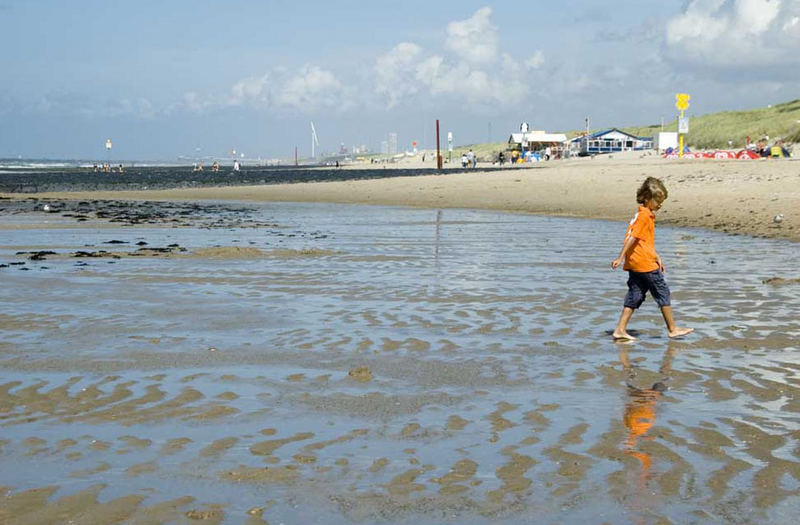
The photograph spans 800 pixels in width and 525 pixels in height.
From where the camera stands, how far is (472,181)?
4288 centimetres

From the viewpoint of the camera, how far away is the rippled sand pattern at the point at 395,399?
4.57 meters

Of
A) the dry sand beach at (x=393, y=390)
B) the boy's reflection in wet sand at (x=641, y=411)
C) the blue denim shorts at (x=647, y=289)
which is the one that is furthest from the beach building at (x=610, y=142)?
the boy's reflection in wet sand at (x=641, y=411)

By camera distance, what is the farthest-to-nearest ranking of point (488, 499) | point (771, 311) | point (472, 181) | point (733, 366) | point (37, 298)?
point (472, 181) → point (37, 298) → point (771, 311) → point (733, 366) → point (488, 499)

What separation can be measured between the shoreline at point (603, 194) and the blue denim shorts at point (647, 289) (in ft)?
37.6

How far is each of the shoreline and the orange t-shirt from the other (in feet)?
37.3

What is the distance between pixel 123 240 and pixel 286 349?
13281mm

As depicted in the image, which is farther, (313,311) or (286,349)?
(313,311)

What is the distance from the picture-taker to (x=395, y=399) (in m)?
6.59

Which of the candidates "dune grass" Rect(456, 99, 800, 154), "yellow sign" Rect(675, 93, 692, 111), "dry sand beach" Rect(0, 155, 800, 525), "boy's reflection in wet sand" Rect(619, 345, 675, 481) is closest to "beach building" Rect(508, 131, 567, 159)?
"dune grass" Rect(456, 99, 800, 154)

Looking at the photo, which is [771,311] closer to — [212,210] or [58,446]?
[58,446]

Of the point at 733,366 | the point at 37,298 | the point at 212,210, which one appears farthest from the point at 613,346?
the point at 212,210

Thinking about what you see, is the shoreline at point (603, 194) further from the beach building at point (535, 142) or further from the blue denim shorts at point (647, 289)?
the beach building at point (535, 142)

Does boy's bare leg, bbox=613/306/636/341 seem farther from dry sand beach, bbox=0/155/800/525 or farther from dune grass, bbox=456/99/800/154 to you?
dune grass, bbox=456/99/800/154

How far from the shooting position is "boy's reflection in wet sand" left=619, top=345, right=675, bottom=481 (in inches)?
207
